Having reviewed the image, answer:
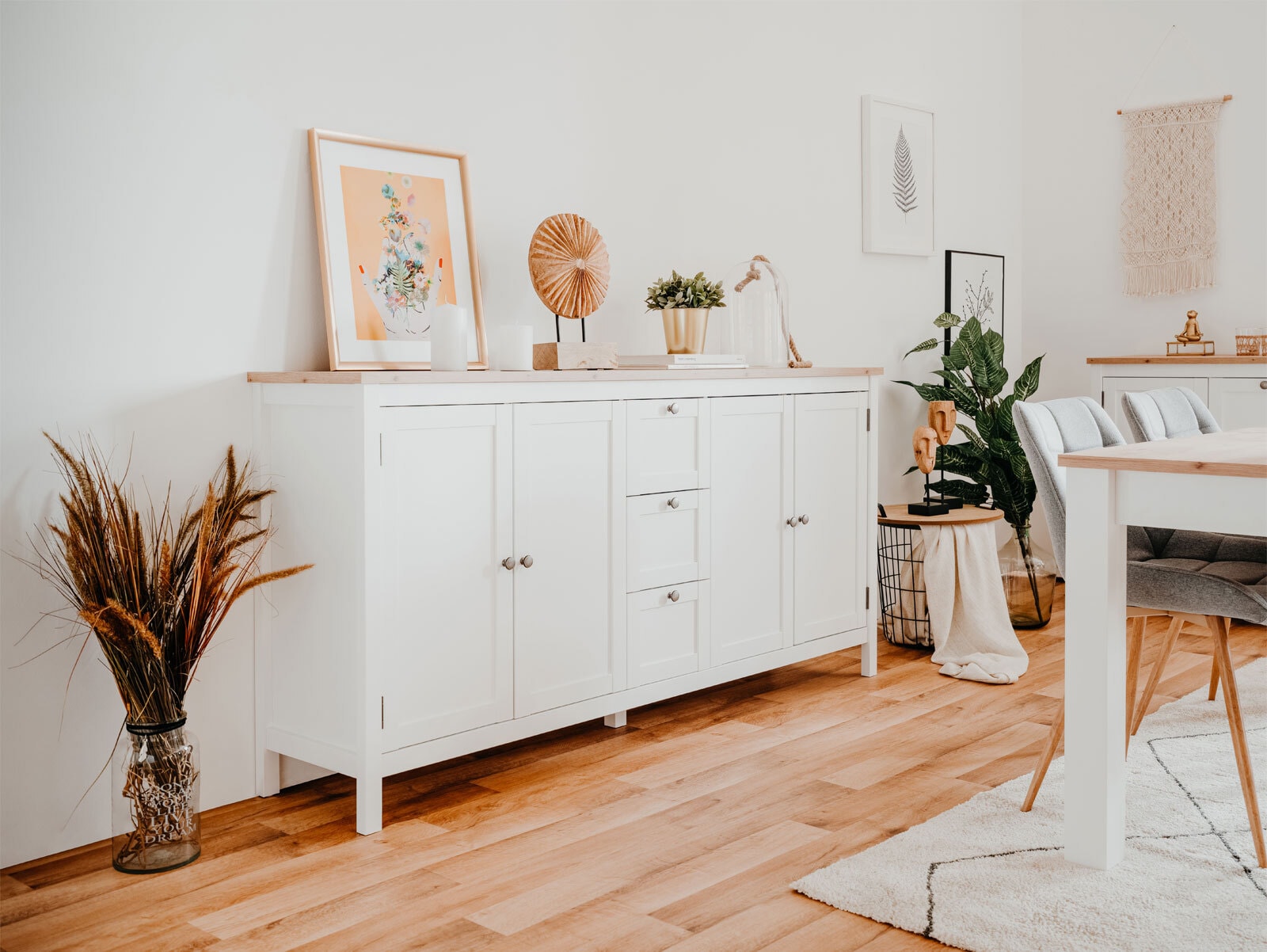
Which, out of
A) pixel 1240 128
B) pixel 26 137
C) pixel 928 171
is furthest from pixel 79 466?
pixel 1240 128

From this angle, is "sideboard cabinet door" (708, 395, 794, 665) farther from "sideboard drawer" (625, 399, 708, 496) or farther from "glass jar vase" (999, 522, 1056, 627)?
"glass jar vase" (999, 522, 1056, 627)

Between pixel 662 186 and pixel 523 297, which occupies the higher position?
pixel 662 186

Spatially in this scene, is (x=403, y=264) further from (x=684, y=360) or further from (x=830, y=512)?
(x=830, y=512)

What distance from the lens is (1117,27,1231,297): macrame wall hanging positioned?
497 cm

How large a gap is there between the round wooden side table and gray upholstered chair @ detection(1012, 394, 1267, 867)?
122 centimetres

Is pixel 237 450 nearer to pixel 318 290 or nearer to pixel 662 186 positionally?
pixel 318 290

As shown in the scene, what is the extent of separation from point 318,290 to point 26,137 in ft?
2.32

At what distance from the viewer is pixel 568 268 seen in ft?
10.2

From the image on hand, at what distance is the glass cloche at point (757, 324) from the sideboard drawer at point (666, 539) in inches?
25.1

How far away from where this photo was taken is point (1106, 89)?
5.26 meters

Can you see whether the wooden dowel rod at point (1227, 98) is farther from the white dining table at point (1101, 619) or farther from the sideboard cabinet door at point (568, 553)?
the sideboard cabinet door at point (568, 553)

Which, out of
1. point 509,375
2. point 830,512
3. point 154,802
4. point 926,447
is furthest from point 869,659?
point 154,802

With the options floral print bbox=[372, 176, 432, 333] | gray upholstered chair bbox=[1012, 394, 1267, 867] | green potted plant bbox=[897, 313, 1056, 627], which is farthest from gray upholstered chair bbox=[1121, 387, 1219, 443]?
floral print bbox=[372, 176, 432, 333]

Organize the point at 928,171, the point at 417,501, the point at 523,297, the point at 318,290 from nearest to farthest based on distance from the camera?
the point at 417,501 → the point at 318,290 → the point at 523,297 → the point at 928,171
